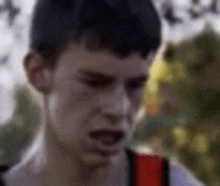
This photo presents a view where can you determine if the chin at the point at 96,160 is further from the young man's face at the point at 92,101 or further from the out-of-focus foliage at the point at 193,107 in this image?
the out-of-focus foliage at the point at 193,107

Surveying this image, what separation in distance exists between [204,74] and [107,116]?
31 centimetres

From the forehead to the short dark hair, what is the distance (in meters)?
0.01

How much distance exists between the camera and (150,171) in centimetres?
64

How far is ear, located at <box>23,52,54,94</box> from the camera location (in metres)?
0.60

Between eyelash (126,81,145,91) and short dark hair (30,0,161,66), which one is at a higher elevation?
short dark hair (30,0,161,66)

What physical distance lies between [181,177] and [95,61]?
288 mm

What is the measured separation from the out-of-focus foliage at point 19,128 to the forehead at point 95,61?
113 millimetres

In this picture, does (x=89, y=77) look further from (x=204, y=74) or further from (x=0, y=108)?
(x=204, y=74)

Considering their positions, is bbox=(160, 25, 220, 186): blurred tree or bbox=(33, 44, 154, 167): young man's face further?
bbox=(160, 25, 220, 186): blurred tree

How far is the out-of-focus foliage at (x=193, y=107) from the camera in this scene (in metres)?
0.72

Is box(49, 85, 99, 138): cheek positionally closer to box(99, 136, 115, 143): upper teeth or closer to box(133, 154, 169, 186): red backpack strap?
box(99, 136, 115, 143): upper teeth

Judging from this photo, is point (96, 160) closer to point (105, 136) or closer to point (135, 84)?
point (105, 136)

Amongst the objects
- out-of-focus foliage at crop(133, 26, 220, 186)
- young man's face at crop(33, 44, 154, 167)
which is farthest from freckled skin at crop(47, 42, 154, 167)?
out-of-focus foliage at crop(133, 26, 220, 186)

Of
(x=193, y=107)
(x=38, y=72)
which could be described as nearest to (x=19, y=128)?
(x=38, y=72)
